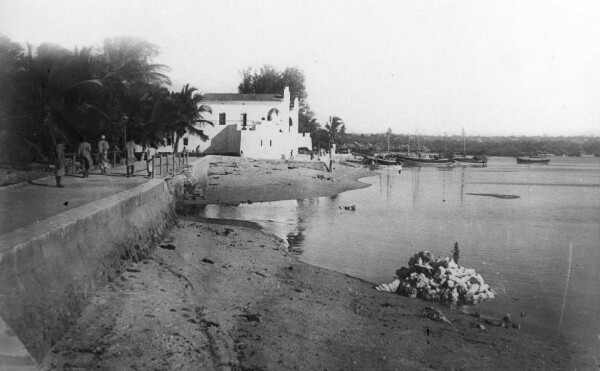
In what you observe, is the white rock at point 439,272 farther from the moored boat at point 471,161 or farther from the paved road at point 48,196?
the moored boat at point 471,161

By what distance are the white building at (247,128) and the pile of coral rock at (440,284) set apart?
100 ft

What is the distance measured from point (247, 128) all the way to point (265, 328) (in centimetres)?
3630

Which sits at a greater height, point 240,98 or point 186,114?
point 240,98

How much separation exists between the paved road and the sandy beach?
1817 mm

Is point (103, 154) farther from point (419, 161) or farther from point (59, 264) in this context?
point (419, 161)

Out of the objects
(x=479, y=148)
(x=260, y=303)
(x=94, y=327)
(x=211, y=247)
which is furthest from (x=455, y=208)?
(x=479, y=148)

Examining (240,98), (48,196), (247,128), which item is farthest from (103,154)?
(240,98)

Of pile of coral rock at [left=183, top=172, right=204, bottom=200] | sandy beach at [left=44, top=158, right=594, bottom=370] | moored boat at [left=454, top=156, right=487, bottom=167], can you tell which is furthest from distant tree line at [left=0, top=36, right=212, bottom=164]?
moored boat at [left=454, top=156, right=487, bottom=167]

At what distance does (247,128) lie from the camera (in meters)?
43.3

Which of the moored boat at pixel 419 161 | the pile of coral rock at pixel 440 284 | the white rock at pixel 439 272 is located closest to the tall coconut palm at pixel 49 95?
the pile of coral rock at pixel 440 284

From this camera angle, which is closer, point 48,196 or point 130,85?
point 48,196

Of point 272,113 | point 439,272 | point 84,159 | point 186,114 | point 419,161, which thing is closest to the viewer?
point 439,272

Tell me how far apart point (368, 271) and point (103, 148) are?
10.3 metres

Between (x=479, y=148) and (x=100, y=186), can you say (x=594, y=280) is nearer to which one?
(x=100, y=186)
